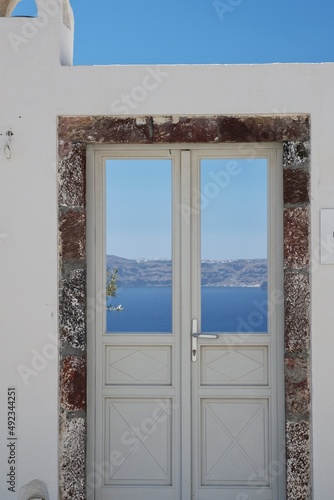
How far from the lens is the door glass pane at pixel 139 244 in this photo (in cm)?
445

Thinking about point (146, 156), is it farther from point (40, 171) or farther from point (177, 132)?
point (40, 171)

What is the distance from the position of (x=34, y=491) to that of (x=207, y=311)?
1.43 metres

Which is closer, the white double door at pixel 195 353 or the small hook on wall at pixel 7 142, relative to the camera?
the small hook on wall at pixel 7 142

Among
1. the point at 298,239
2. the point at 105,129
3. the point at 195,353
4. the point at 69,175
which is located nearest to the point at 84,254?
the point at 69,175

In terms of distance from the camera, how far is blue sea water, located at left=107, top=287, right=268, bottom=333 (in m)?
4.43

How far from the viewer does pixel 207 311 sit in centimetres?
444

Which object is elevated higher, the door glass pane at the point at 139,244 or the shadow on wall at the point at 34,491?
the door glass pane at the point at 139,244

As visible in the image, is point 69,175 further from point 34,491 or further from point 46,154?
point 34,491

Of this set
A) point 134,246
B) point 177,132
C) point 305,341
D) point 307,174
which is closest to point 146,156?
point 177,132

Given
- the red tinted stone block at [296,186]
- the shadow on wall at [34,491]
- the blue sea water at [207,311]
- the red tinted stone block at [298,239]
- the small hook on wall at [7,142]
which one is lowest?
the shadow on wall at [34,491]

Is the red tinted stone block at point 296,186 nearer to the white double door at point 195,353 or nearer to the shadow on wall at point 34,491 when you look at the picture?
the white double door at point 195,353

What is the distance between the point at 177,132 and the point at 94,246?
84 centimetres

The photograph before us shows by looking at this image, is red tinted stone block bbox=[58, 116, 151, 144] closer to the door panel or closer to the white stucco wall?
the white stucco wall

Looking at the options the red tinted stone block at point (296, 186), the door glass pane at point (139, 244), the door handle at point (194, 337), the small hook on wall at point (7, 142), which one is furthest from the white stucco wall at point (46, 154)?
the door handle at point (194, 337)
